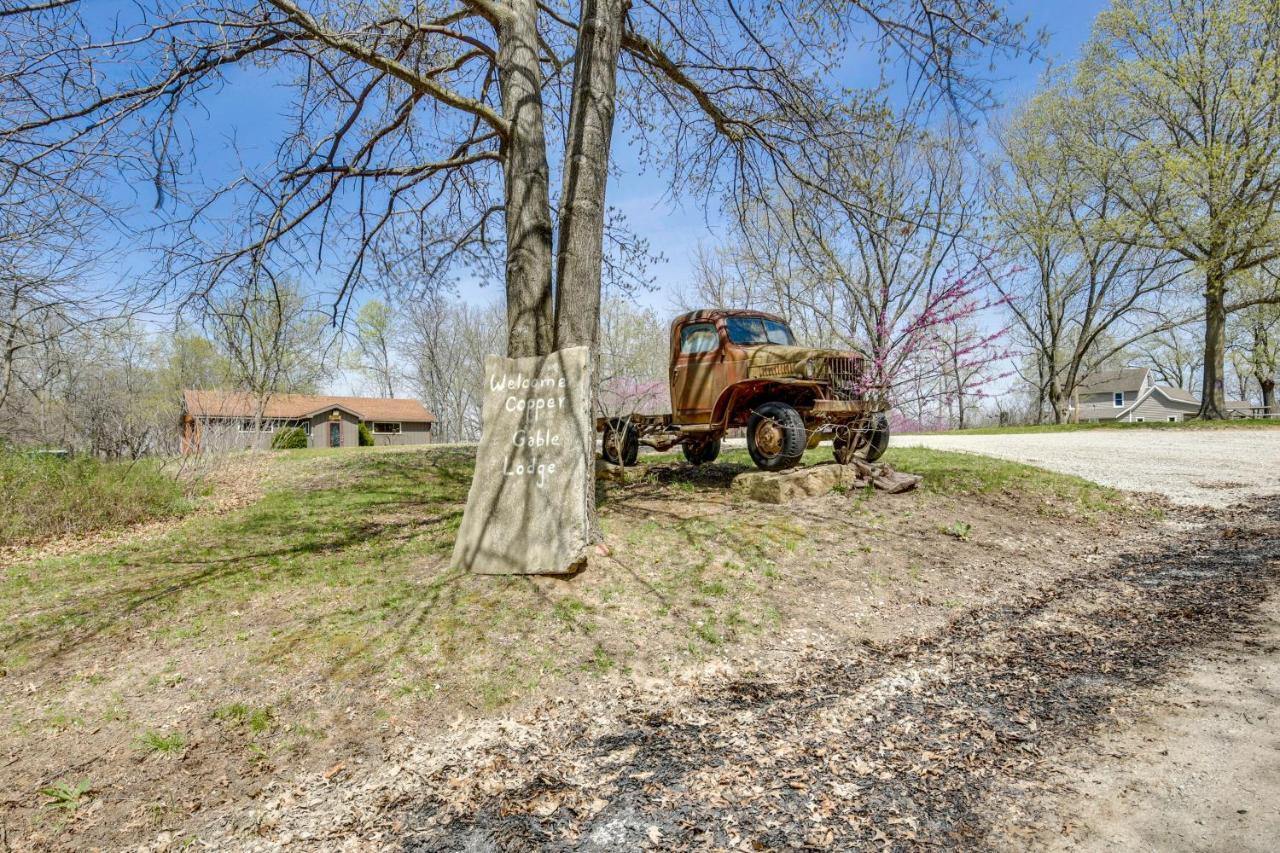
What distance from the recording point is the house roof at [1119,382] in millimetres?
42062

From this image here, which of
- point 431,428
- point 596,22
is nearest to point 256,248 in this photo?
point 596,22

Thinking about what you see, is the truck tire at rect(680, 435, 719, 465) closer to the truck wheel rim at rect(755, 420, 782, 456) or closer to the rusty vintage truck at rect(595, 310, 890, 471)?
the rusty vintage truck at rect(595, 310, 890, 471)

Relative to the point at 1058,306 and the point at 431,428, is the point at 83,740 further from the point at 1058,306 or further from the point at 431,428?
the point at 431,428

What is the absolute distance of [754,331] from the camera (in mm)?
7855

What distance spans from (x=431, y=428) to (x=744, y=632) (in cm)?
4177

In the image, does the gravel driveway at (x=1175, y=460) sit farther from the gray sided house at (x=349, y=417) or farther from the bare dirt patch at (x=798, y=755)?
the gray sided house at (x=349, y=417)

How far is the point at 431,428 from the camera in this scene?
138 feet

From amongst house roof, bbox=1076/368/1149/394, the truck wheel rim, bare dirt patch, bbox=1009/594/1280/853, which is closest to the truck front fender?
the truck wheel rim

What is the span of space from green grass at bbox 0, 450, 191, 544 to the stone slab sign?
18.8 ft

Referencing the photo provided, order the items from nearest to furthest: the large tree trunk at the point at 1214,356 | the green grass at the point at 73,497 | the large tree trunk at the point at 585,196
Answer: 1. the large tree trunk at the point at 585,196
2. the green grass at the point at 73,497
3. the large tree trunk at the point at 1214,356

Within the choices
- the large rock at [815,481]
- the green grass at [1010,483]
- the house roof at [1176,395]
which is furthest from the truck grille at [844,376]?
the house roof at [1176,395]

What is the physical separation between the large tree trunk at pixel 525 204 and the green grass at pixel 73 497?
20.2ft

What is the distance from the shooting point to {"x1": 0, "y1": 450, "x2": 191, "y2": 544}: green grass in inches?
257

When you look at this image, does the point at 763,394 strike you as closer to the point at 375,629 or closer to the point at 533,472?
the point at 533,472
